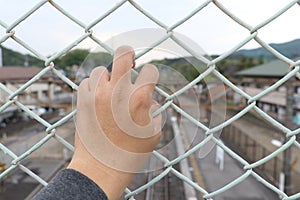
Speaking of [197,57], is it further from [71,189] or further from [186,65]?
[71,189]

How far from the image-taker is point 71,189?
345mm

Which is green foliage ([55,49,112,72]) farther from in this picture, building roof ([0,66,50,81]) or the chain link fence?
building roof ([0,66,50,81])

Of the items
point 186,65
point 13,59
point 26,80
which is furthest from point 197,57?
point 13,59

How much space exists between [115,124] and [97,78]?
0.20ft

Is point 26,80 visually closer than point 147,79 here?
No

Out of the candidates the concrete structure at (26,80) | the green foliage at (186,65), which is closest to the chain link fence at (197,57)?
the green foliage at (186,65)

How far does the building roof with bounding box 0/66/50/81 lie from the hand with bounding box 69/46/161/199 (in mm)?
303

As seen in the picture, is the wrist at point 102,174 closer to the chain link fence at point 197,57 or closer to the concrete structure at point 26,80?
the chain link fence at point 197,57

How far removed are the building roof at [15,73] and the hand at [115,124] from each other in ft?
0.99

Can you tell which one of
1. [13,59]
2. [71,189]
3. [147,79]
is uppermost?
[13,59]

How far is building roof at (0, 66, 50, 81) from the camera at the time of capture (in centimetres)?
64

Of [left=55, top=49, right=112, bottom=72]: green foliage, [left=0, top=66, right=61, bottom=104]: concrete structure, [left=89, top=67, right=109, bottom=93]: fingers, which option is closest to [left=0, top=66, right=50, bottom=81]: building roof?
[left=0, top=66, right=61, bottom=104]: concrete structure

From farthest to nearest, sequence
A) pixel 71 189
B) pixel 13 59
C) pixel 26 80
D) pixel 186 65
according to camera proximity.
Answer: pixel 13 59
pixel 26 80
pixel 186 65
pixel 71 189

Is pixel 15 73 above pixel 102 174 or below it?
above
